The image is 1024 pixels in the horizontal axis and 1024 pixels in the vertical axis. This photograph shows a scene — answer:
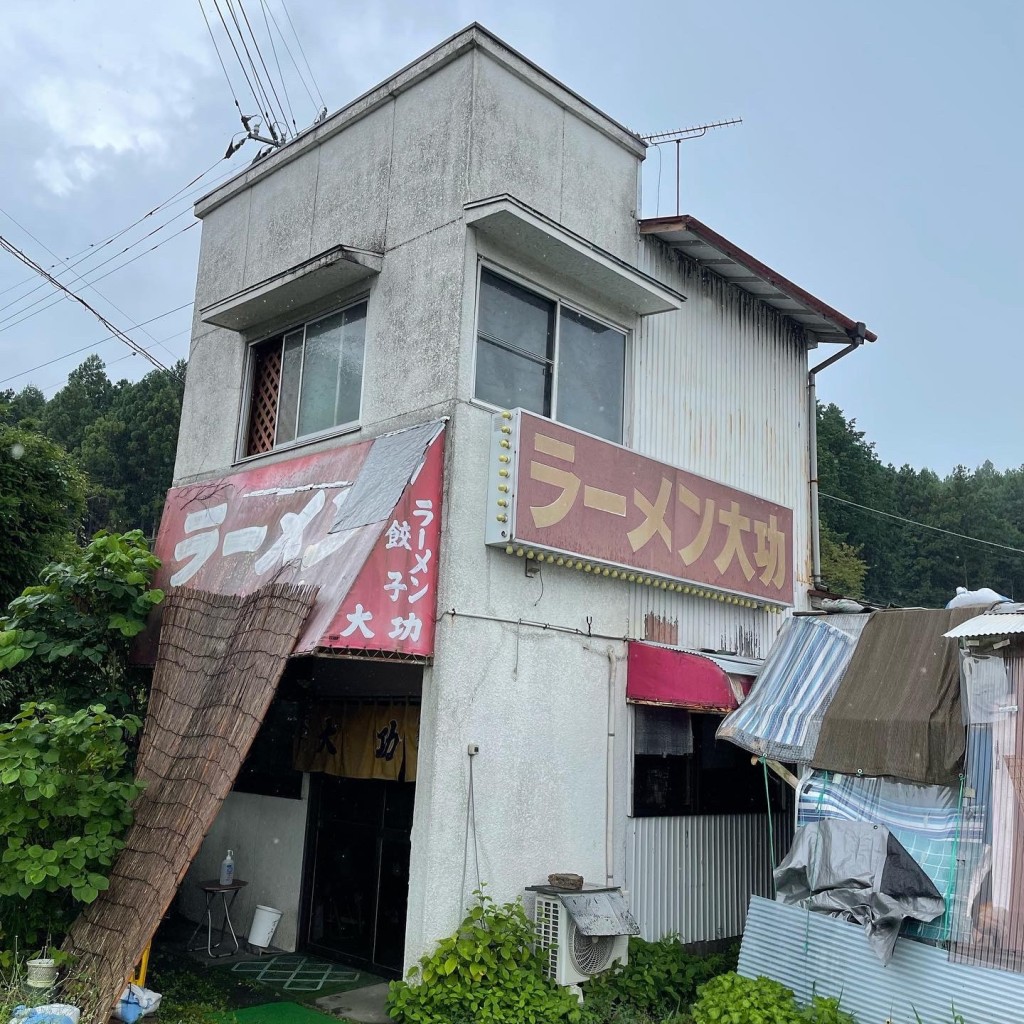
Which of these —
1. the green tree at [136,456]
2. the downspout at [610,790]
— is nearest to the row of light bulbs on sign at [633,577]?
the downspout at [610,790]

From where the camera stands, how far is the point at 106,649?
368 inches

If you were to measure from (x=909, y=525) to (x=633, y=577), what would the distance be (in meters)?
49.0

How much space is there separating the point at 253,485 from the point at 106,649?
2.24 metres

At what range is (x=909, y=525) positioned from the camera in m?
53.8

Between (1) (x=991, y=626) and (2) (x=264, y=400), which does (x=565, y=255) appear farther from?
(1) (x=991, y=626)

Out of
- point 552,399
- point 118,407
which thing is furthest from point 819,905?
point 118,407

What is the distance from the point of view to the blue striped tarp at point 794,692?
8.77 metres

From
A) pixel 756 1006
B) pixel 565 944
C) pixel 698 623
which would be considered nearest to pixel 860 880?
pixel 756 1006

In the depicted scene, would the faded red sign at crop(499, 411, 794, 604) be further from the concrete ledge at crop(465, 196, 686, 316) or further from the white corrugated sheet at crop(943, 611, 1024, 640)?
the white corrugated sheet at crop(943, 611, 1024, 640)

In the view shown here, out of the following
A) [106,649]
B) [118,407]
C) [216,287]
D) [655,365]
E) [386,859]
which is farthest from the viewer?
[118,407]

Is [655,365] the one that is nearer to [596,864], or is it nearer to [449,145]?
[449,145]

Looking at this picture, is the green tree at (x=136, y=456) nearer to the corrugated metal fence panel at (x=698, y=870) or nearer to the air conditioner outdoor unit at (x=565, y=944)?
the corrugated metal fence panel at (x=698, y=870)

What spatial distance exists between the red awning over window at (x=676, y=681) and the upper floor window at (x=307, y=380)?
3.92 metres

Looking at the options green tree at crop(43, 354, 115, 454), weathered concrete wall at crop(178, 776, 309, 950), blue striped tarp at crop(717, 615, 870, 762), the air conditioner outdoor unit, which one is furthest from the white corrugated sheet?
green tree at crop(43, 354, 115, 454)
